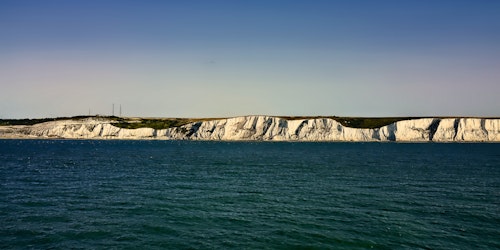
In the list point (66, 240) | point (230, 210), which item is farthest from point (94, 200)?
point (230, 210)

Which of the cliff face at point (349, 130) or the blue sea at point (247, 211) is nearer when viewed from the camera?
the blue sea at point (247, 211)

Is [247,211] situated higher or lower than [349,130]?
lower

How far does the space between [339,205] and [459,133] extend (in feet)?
553

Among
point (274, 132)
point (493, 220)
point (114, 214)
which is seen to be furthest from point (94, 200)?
point (274, 132)

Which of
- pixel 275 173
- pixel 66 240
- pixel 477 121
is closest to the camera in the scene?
pixel 66 240

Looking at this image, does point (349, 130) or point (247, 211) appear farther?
point (349, 130)

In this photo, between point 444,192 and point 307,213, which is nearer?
point 307,213

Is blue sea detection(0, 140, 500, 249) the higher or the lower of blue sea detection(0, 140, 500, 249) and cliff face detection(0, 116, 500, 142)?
the lower

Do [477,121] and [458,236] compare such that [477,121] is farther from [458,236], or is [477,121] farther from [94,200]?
[94,200]

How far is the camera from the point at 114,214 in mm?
30703

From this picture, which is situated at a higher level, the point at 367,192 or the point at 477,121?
the point at 477,121

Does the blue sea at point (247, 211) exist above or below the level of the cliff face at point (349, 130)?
below

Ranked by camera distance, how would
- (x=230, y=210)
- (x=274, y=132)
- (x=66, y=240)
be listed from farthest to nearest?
1. (x=274, y=132)
2. (x=230, y=210)
3. (x=66, y=240)

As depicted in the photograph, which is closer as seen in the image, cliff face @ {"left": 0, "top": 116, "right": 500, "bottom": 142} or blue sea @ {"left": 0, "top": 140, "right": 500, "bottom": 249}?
blue sea @ {"left": 0, "top": 140, "right": 500, "bottom": 249}
